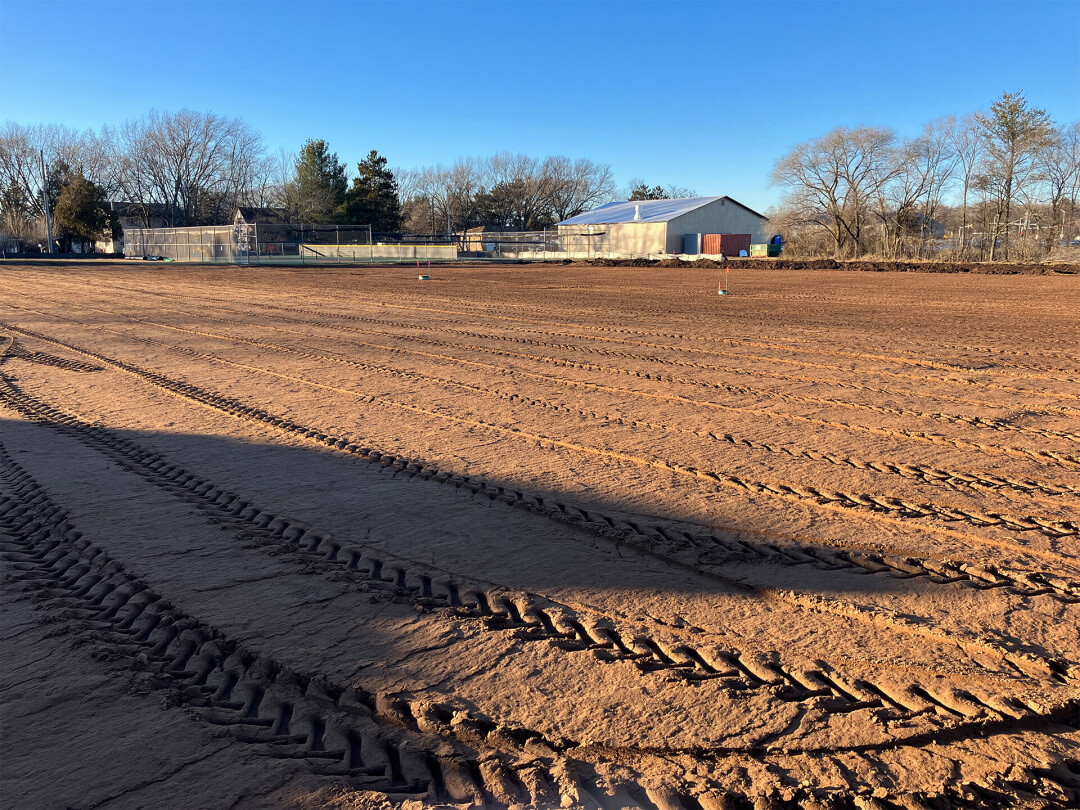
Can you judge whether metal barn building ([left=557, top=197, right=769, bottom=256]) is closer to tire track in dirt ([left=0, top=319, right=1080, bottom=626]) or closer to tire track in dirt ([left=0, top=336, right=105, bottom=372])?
tire track in dirt ([left=0, top=336, right=105, bottom=372])

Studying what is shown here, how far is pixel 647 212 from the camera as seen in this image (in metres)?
71.5

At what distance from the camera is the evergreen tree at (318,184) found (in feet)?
274

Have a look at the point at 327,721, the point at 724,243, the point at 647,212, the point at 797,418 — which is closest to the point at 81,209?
the point at 647,212

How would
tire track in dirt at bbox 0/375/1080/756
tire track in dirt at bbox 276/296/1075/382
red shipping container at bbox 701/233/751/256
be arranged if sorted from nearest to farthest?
1. tire track in dirt at bbox 0/375/1080/756
2. tire track in dirt at bbox 276/296/1075/382
3. red shipping container at bbox 701/233/751/256

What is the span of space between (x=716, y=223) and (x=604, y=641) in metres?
70.3

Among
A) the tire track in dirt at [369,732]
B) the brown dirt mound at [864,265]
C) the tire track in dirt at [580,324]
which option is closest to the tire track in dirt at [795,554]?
the tire track in dirt at [369,732]

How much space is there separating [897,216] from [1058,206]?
367 inches

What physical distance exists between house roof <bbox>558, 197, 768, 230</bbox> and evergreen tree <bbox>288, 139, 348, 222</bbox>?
26885mm

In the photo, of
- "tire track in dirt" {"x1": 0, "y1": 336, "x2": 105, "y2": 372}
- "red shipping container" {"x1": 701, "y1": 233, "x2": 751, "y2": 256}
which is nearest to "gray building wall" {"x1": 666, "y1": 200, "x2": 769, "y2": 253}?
"red shipping container" {"x1": 701, "y1": 233, "x2": 751, "y2": 256}

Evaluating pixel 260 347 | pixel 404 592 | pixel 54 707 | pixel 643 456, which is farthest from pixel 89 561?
pixel 260 347

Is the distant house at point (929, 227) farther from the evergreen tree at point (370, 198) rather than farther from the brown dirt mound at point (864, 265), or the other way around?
the evergreen tree at point (370, 198)

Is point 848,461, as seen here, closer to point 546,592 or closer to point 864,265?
point 546,592

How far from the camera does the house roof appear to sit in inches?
2699

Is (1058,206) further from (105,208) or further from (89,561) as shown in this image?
(105,208)
